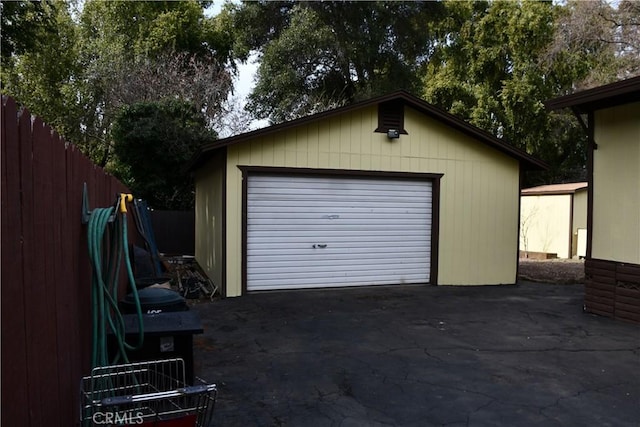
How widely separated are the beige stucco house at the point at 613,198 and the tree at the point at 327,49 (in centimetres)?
1411

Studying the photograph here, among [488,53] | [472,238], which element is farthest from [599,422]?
[488,53]

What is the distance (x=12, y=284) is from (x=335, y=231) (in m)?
8.31

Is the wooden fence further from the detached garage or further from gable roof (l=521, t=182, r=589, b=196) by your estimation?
gable roof (l=521, t=182, r=589, b=196)

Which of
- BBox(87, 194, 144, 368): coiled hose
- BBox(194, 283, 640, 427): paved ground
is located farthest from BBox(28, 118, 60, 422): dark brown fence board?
BBox(194, 283, 640, 427): paved ground

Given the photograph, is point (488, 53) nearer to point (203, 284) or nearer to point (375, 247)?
point (375, 247)

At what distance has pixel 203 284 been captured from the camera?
10.4 metres

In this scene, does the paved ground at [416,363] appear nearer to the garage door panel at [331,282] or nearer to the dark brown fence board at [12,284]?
the garage door panel at [331,282]

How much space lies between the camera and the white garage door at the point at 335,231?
9.54 metres

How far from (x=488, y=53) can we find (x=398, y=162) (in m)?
16.6

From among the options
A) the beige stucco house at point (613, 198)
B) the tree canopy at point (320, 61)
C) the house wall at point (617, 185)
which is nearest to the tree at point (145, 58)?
the tree canopy at point (320, 61)

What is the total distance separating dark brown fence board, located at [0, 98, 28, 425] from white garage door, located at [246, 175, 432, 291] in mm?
7419

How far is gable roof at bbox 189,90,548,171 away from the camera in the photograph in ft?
29.6

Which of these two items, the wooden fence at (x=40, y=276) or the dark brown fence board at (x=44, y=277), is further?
the dark brown fence board at (x=44, y=277)

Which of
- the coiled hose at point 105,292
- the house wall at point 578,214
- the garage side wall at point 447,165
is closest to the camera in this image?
the coiled hose at point 105,292
